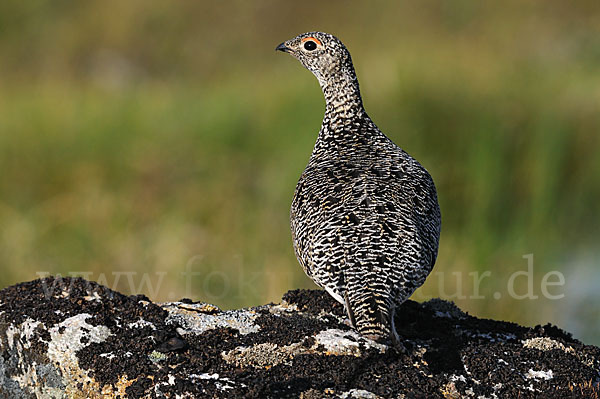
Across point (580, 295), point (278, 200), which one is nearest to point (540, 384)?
point (580, 295)

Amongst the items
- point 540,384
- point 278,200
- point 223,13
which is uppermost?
point 223,13

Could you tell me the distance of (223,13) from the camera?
13.7 metres

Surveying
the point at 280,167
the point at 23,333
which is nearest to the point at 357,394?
the point at 23,333

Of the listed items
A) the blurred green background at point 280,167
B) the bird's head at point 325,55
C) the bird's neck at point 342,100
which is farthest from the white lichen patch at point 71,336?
the blurred green background at point 280,167

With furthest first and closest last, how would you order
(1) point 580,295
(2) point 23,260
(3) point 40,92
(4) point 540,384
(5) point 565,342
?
(3) point 40,92 < (2) point 23,260 < (1) point 580,295 < (5) point 565,342 < (4) point 540,384

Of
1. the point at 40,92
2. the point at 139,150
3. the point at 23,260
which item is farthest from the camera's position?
the point at 40,92

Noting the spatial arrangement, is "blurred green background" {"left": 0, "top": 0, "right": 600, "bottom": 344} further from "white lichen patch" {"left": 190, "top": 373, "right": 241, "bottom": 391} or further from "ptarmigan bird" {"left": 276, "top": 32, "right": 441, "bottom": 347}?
"white lichen patch" {"left": 190, "top": 373, "right": 241, "bottom": 391}

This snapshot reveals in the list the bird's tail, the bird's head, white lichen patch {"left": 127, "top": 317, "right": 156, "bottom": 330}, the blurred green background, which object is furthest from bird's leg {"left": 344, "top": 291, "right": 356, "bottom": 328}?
the blurred green background

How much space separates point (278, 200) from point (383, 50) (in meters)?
3.70

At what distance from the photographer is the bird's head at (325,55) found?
4.84 m

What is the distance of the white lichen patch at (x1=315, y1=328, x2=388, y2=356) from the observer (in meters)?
3.05

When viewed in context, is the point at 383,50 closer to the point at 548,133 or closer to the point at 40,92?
the point at 548,133

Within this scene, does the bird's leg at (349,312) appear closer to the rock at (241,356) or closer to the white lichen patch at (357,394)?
the rock at (241,356)

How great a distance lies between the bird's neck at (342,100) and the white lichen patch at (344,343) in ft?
5.92
